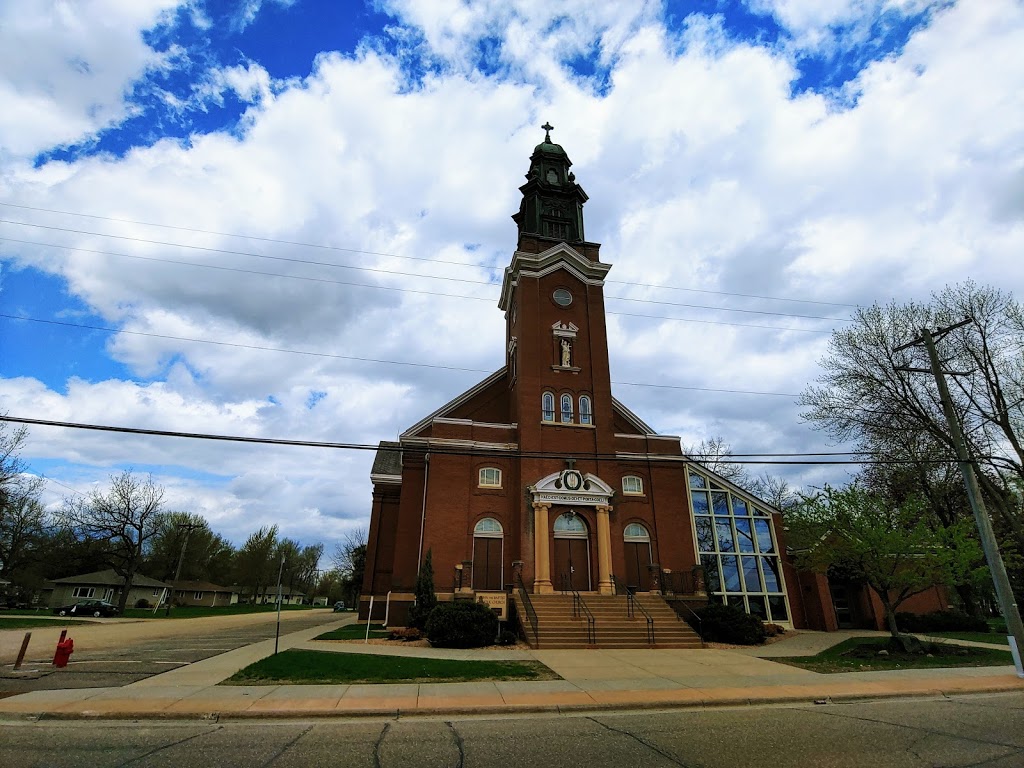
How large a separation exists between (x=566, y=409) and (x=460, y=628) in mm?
13200

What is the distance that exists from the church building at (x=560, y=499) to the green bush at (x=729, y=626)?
3.11 m

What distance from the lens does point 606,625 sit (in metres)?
19.7

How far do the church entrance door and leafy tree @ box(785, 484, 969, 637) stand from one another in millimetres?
9699

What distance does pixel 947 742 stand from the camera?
723cm

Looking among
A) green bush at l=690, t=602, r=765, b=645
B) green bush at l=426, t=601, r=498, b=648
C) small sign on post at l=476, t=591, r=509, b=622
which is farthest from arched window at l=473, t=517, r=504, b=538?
green bush at l=690, t=602, r=765, b=645

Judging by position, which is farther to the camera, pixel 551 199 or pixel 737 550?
pixel 551 199

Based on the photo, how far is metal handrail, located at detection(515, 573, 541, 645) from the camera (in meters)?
18.5

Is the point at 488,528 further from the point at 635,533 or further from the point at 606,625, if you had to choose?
the point at 606,625

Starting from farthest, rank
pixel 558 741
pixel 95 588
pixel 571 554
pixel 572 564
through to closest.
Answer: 1. pixel 95 588
2. pixel 571 554
3. pixel 572 564
4. pixel 558 741

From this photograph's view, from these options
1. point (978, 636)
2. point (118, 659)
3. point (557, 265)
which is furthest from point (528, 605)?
point (978, 636)

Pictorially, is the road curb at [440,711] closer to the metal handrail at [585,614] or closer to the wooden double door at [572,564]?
the metal handrail at [585,614]

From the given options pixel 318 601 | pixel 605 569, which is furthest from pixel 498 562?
pixel 318 601

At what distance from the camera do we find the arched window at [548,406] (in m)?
27.2

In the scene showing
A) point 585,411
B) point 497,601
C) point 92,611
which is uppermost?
point 585,411
